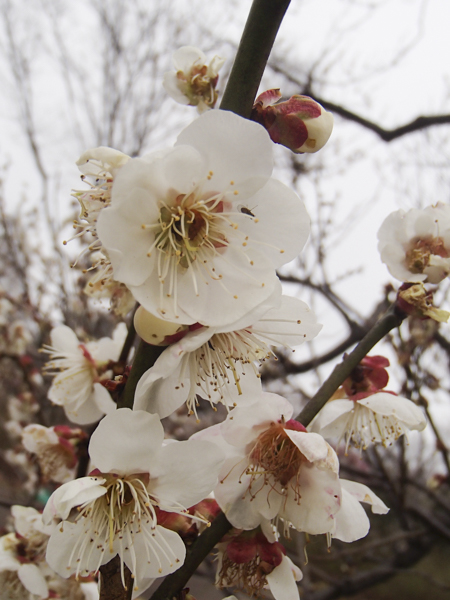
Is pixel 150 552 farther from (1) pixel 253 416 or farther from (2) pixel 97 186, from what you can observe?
(2) pixel 97 186

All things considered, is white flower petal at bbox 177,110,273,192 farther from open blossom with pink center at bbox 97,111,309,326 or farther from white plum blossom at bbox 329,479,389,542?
white plum blossom at bbox 329,479,389,542

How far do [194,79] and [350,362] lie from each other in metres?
0.71

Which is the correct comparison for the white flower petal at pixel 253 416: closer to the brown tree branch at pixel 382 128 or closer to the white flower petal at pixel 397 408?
the white flower petal at pixel 397 408

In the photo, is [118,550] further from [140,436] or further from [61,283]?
[61,283]

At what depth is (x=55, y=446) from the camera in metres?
1.24

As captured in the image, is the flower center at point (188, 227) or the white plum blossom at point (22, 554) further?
the white plum blossom at point (22, 554)

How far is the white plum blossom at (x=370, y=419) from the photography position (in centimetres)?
84

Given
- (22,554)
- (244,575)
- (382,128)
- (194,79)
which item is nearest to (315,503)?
(244,575)

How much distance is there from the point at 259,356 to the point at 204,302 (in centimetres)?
18

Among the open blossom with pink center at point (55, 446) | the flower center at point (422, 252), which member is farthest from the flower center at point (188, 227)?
the open blossom with pink center at point (55, 446)

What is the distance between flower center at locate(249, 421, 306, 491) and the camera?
0.77 meters

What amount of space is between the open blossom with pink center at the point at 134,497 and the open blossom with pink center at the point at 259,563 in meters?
0.15

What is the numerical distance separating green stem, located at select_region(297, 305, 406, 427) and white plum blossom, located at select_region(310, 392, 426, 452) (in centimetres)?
3

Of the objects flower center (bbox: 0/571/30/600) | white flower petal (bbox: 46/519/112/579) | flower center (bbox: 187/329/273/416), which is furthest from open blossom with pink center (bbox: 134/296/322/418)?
flower center (bbox: 0/571/30/600)
